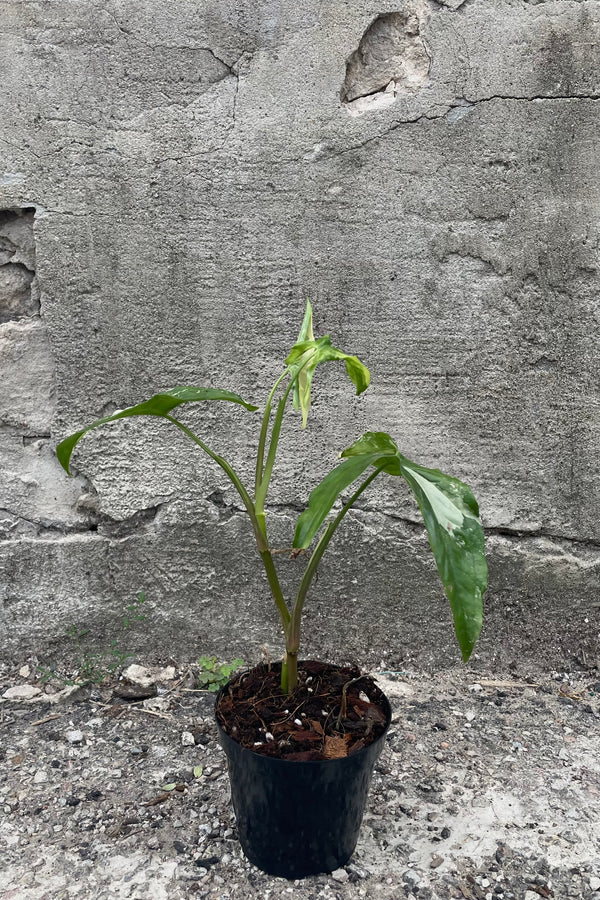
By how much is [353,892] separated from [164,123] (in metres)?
1.57

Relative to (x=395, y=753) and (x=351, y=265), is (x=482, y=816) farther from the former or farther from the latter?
(x=351, y=265)

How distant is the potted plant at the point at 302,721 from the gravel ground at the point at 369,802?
0.08m

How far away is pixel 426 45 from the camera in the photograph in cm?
161

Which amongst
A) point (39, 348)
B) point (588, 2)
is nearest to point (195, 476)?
point (39, 348)

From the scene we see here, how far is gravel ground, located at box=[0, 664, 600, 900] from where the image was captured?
1.24 meters

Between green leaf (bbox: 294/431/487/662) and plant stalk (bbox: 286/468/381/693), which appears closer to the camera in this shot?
green leaf (bbox: 294/431/487/662)

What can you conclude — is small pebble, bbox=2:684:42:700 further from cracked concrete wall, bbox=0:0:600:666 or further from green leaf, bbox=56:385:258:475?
green leaf, bbox=56:385:258:475

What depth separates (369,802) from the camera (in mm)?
A: 1428

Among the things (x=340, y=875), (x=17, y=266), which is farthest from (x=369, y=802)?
(x=17, y=266)

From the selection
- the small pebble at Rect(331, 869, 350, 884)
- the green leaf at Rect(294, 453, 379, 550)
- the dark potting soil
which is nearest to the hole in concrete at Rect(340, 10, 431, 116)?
the green leaf at Rect(294, 453, 379, 550)

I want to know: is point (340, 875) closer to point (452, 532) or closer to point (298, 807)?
point (298, 807)

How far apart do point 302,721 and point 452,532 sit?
0.48 meters

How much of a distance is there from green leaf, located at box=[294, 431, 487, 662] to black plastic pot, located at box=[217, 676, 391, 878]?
1.22ft

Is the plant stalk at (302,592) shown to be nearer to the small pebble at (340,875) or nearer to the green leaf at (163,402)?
the green leaf at (163,402)
